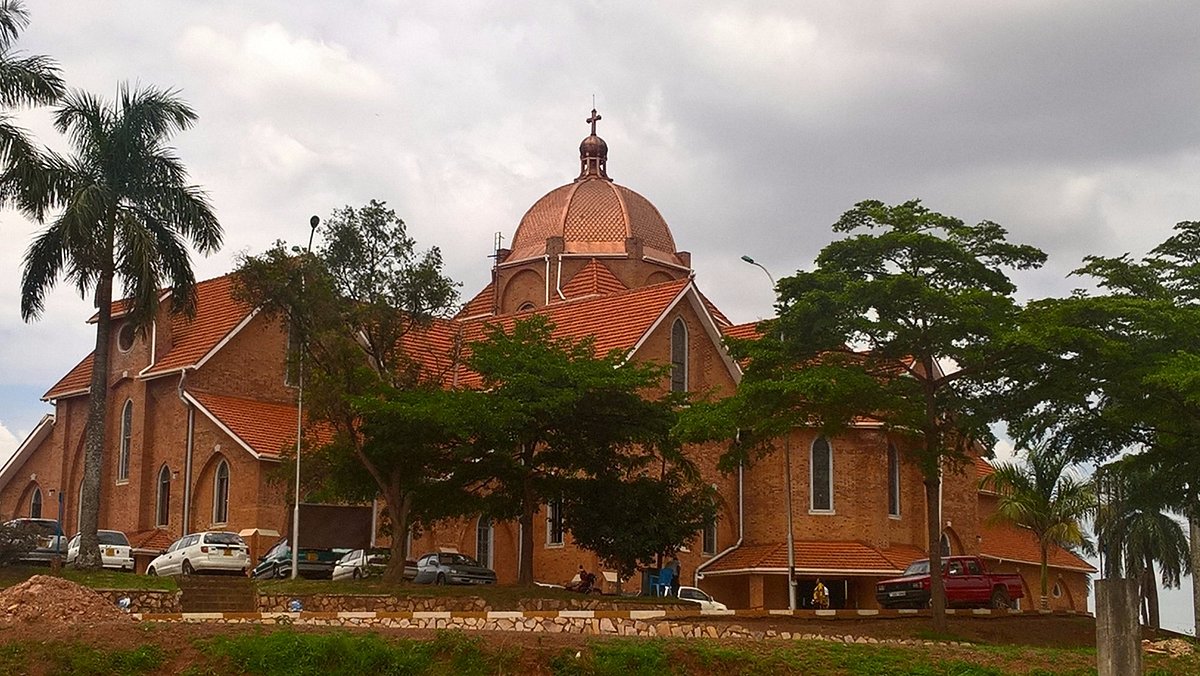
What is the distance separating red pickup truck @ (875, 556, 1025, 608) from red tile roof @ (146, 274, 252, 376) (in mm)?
21853

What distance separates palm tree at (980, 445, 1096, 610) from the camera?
155 feet

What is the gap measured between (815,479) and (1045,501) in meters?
7.68

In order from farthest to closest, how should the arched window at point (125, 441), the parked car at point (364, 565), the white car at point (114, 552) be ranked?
1. the arched window at point (125, 441)
2. the white car at point (114, 552)
3. the parked car at point (364, 565)

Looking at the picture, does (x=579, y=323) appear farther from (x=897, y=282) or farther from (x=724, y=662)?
(x=724, y=662)

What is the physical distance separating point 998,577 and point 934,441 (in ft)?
24.5

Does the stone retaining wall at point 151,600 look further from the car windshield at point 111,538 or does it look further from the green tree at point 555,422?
the car windshield at point 111,538

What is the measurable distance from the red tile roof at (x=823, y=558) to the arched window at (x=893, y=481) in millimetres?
1558

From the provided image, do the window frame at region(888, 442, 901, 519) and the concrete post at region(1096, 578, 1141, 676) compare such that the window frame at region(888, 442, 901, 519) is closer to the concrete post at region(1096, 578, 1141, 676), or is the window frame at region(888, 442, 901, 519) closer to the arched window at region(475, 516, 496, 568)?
the arched window at region(475, 516, 496, 568)

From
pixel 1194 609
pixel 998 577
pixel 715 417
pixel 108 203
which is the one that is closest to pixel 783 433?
pixel 715 417

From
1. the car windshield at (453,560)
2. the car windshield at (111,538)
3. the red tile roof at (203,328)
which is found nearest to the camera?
the car windshield at (453,560)

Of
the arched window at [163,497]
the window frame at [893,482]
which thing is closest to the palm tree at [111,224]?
the arched window at [163,497]

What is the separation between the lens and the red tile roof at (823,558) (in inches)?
1779

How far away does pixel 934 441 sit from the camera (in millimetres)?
32719

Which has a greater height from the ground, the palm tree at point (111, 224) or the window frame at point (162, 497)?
the palm tree at point (111, 224)
